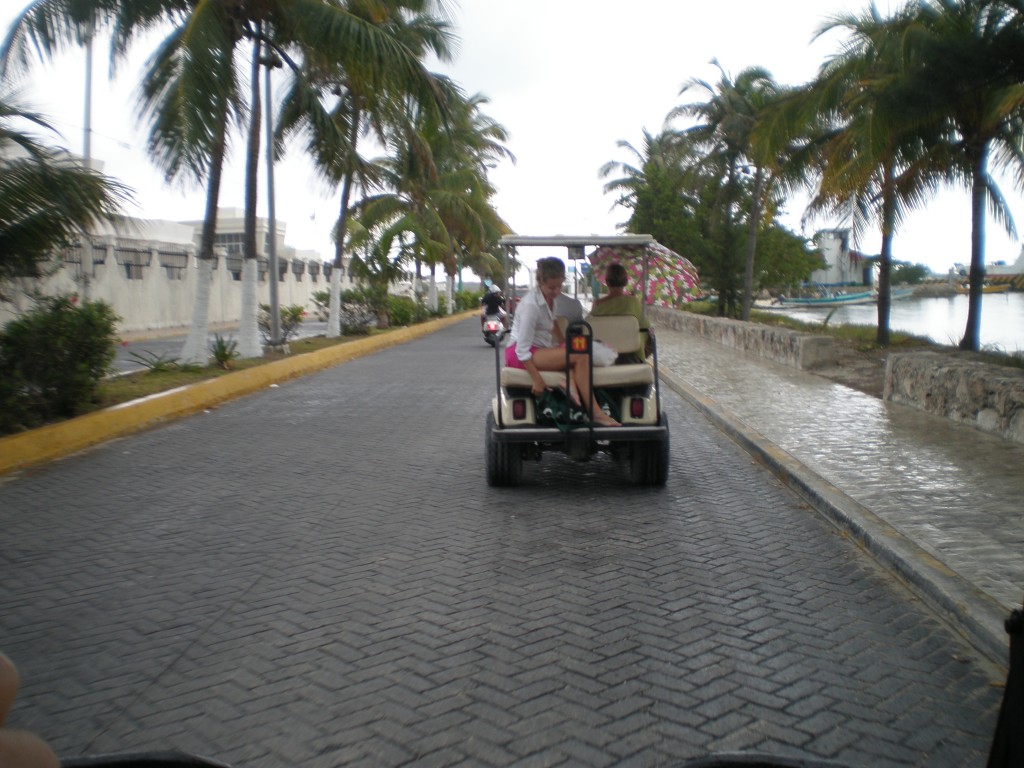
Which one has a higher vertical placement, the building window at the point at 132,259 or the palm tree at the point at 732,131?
the palm tree at the point at 732,131

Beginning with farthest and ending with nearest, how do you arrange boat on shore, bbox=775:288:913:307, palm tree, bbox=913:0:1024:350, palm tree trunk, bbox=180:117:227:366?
1. boat on shore, bbox=775:288:913:307
2. palm tree trunk, bbox=180:117:227:366
3. palm tree, bbox=913:0:1024:350

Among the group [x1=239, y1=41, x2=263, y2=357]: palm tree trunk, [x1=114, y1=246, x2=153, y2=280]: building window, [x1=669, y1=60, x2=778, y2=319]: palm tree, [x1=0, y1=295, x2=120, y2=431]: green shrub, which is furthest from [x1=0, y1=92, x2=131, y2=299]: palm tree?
[x1=669, y1=60, x2=778, y2=319]: palm tree

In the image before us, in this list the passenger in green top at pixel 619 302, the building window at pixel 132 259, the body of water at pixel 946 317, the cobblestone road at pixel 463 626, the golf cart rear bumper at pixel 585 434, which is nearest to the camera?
the cobblestone road at pixel 463 626

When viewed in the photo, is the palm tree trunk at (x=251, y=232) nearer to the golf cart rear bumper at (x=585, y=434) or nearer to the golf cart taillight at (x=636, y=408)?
the golf cart rear bumper at (x=585, y=434)

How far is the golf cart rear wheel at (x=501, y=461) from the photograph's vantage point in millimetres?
8141

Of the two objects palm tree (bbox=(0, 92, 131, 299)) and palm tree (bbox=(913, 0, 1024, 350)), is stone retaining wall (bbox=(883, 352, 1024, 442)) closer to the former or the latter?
palm tree (bbox=(913, 0, 1024, 350))

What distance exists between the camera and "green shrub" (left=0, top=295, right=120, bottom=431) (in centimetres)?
1071

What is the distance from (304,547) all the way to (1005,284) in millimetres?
30488

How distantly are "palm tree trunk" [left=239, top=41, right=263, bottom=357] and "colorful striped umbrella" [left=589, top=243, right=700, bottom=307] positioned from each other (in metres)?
10.4

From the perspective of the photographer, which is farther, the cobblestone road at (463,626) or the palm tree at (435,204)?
the palm tree at (435,204)

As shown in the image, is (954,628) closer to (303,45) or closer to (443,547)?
(443,547)

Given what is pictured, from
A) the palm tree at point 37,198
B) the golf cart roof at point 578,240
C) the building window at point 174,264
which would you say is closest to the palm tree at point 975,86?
the golf cart roof at point 578,240

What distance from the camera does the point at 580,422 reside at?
8.02 metres

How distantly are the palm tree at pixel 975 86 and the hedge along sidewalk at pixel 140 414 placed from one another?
37.5 feet
